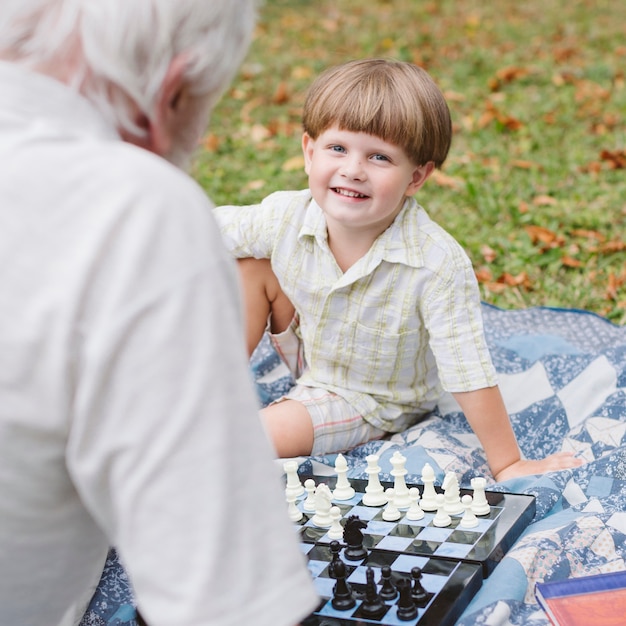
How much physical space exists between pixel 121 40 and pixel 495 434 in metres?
1.63

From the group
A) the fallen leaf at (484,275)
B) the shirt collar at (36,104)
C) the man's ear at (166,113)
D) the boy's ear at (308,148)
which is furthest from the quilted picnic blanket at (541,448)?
the shirt collar at (36,104)

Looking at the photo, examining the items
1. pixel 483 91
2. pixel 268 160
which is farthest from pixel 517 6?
pixel 268 160

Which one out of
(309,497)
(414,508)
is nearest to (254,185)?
(309,497)

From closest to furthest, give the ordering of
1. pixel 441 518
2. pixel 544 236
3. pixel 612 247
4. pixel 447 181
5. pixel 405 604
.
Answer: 1. pixel 405 604
2. pixel 441 518
3. pixel 612 247
4. pixel 544 236
5. pixel 447 181

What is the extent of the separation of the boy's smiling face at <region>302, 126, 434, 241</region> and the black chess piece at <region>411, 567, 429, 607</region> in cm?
101

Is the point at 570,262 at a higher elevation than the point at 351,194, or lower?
lower

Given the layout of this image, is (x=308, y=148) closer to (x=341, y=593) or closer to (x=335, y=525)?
(x=335, y=525)

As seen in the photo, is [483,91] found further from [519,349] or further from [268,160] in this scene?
[519,349]

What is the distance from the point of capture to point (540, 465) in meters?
2.38

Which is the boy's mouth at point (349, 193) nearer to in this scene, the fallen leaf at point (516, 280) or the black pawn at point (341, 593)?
the black pawn at point (341, 593)

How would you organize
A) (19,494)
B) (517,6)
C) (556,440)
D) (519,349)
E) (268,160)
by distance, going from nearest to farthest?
(19,494), (556,440), (519,349), (268,160), (517,6)

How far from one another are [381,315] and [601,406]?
0.62m

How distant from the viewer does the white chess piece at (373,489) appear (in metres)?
2.12

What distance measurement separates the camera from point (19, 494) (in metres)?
1.09
